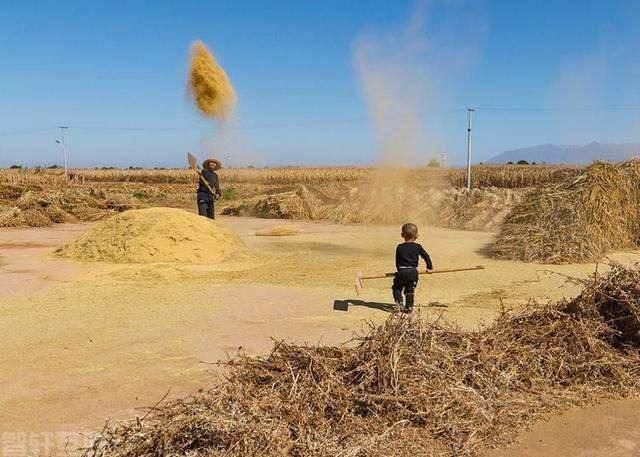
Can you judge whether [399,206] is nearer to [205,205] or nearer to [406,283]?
[205,205]

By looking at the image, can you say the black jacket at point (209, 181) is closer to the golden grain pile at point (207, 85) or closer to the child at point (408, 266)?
the golden grain pile at point (207, 85)

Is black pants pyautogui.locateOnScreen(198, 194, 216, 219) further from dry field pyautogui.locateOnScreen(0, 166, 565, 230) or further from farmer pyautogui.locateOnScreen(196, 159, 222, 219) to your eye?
dry field pyautogui.locateOnScreen(0, 166, 565, 230)

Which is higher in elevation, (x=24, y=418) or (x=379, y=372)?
(x=379, y=372)

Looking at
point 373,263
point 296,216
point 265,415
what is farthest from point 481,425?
point 296,216

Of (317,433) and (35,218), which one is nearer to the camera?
(317,433)

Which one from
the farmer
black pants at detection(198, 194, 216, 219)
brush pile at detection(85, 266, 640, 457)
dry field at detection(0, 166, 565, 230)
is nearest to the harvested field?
dry field at detection(0, 166, 565, 230)

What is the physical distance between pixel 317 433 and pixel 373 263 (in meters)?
7.42

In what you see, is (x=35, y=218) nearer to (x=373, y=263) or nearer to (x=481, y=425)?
(x=373, y=263)

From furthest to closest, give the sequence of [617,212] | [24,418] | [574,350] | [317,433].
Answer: [617,212] < [574,350] < [24,418] < [317,433]

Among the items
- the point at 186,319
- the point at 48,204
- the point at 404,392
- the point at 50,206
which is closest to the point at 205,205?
the point at 186,319

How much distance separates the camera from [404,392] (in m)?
3.78

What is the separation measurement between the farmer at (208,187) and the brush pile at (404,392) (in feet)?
30.7

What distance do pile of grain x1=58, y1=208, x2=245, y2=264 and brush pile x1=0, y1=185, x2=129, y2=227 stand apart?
8.61m

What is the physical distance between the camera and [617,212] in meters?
12.0
